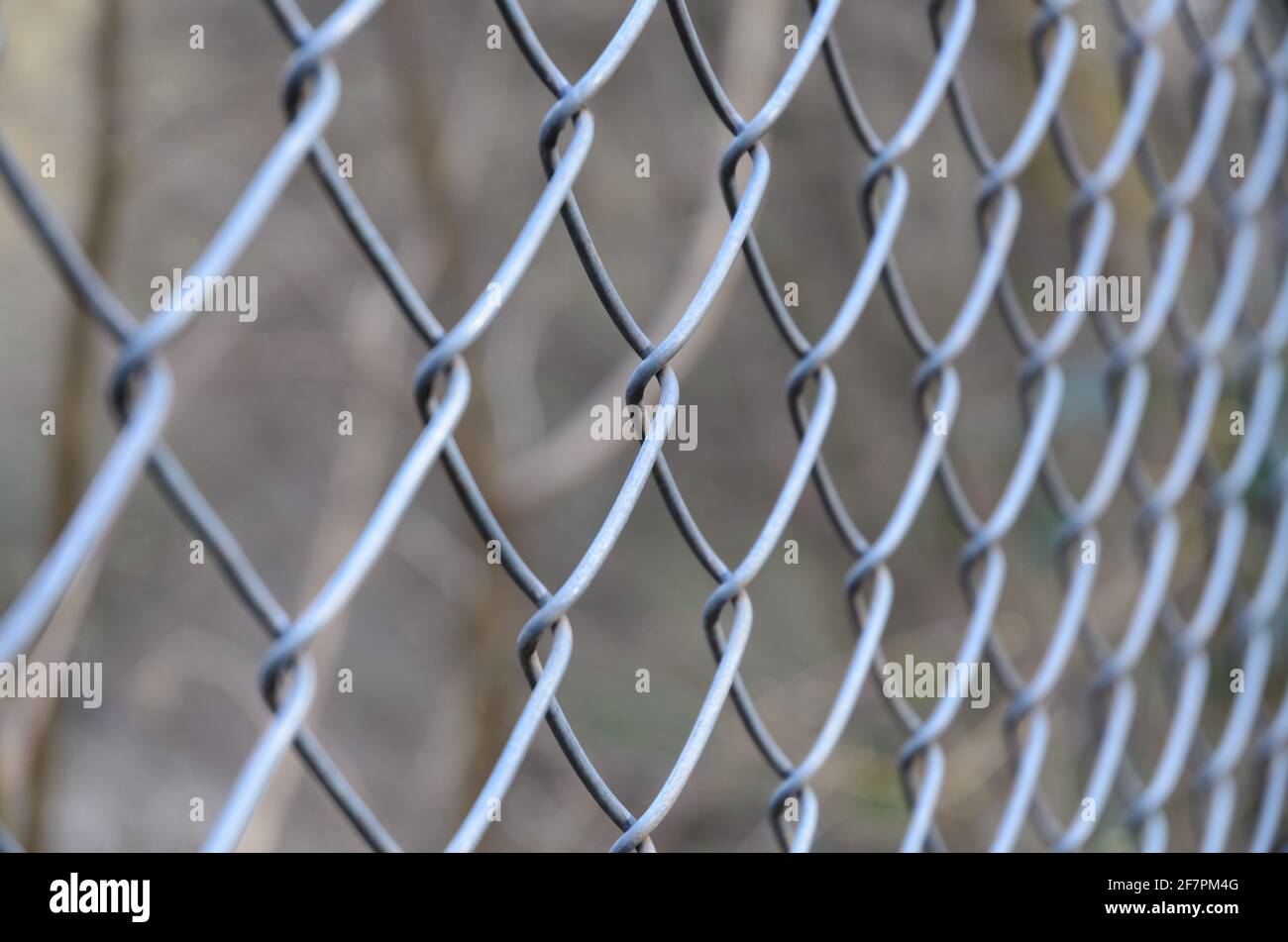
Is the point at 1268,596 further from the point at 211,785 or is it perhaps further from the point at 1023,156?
the point at 211,785

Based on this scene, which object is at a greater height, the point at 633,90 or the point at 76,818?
the point at 633,90

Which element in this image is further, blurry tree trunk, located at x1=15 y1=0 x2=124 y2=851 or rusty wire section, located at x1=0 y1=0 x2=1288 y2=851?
blurry tree trunk, located at x1=15 y1=0 x2=124 y2=851

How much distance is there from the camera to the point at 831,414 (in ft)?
2.75

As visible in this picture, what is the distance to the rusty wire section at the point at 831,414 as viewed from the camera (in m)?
0.35

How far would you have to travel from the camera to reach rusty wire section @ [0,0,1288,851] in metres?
0.35

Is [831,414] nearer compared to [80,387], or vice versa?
[831,414]

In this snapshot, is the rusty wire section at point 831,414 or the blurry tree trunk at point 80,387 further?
the blurry tree trunk at point 80,387

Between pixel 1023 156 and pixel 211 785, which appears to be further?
pixel 211 785

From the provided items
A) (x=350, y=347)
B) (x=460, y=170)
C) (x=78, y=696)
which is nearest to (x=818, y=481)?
(x=350, y=347)
